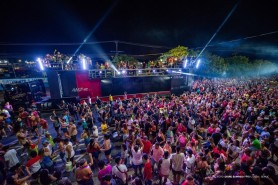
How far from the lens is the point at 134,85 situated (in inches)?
743

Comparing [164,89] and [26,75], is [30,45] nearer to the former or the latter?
[26,75]

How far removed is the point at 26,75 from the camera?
2586cm

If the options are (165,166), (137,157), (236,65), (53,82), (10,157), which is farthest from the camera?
(236,65)

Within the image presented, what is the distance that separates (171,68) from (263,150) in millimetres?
16117

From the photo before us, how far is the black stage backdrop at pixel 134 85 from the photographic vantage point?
57.2ft

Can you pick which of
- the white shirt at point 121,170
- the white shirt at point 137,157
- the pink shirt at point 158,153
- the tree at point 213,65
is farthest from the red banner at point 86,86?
the tree at point 213,65

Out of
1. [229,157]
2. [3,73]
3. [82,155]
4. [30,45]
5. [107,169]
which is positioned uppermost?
[30,45]

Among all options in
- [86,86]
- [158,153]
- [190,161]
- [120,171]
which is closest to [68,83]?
[86,86]

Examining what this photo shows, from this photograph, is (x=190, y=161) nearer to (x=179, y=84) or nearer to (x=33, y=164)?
(x=33, y=164)

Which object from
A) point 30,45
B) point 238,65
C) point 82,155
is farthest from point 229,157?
point 238,65

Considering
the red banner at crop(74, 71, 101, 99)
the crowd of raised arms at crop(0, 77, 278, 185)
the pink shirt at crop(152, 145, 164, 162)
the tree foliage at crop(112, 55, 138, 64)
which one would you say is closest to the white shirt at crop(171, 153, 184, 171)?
the crowd of raised arms at crop(0, 77, 278, 185)

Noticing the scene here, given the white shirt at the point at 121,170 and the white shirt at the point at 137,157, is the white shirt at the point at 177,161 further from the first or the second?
the white shirt at the point at 121,170

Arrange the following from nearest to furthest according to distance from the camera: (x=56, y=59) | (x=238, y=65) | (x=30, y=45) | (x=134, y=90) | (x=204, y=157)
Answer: (x=204, y=157) < (x=56, y=59) < (x=134, y=90) < (x=30, y=45) < (x=238, y=65)

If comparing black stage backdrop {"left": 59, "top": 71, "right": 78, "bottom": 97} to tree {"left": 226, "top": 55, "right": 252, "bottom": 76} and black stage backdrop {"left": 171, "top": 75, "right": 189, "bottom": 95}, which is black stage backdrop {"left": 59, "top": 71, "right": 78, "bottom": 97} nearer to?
black stage backdrop {"left": 171, "top": 75, "right": 189, "bottom": 95}
